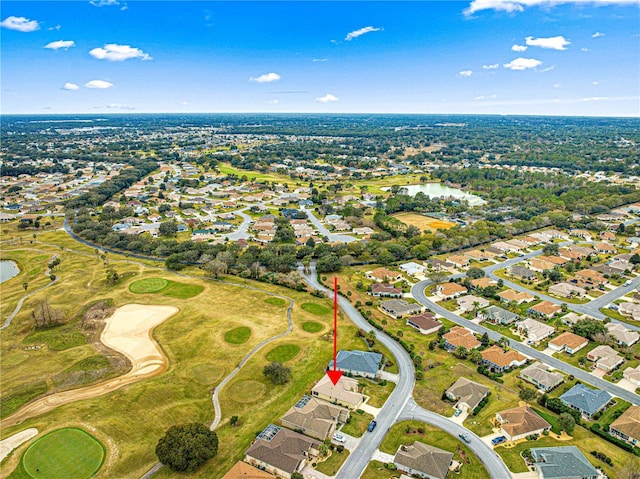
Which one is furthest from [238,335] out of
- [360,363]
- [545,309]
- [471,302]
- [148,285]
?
Answer: [545,309]

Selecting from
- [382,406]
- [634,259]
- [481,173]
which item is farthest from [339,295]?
[481,173]

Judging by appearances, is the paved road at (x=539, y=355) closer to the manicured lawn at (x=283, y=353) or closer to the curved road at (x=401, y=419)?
the curved road at (x=401, y=419)

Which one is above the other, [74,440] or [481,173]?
[481,173]

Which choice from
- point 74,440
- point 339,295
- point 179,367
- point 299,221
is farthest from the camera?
point 299,221

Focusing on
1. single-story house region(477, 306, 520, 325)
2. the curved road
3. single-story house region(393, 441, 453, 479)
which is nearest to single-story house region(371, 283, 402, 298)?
single-story house region(477, 306, 520, 325)

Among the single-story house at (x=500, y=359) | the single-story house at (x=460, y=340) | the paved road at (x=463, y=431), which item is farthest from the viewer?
the single-story house at (x=460, y=340)

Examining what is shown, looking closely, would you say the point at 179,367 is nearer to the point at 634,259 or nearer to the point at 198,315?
the point at 198,315

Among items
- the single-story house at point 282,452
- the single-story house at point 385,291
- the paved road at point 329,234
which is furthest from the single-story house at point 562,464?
the paved road at point 329,234

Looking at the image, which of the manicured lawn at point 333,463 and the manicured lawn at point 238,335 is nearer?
the manicured lawn at point 333,463
